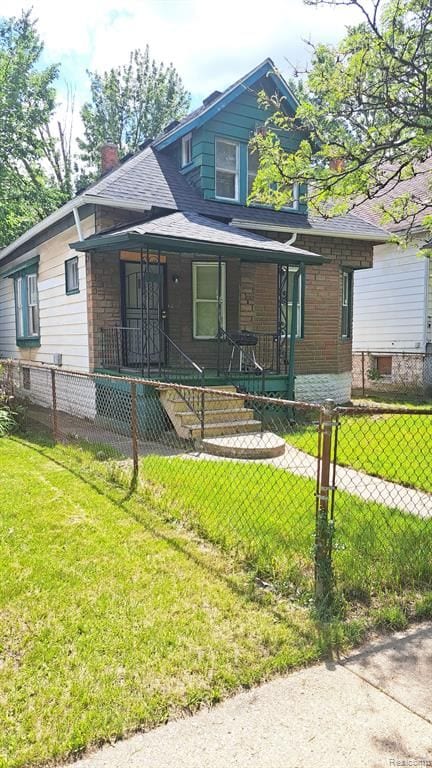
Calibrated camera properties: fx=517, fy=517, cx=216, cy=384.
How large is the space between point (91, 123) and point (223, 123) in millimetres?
24196

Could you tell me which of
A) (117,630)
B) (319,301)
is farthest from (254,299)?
(117,630)

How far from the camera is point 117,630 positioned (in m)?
2.85

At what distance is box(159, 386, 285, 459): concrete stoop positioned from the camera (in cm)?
703

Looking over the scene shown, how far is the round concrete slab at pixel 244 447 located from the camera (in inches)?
275

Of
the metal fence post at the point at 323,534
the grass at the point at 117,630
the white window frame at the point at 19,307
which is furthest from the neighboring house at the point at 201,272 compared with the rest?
the metal fence post at the point at 323,534

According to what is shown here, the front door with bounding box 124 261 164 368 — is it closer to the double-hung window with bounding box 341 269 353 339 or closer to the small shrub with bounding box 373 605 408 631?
the double-hung window with bounding box 341 269 353 339

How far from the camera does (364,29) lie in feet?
18.3

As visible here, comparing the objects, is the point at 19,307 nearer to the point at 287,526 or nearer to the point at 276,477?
the point at 276,477

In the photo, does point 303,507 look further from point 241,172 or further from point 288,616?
point 241,172

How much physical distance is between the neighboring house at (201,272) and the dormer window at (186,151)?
0.19ft

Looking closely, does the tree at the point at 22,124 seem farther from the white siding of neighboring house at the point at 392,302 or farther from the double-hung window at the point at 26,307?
the white siding of neighboring house at the point at 392,302

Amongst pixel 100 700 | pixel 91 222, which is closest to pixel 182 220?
pixel 91 222

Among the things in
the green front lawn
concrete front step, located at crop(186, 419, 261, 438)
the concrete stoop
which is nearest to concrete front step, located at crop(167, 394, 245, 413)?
the concrete stoop

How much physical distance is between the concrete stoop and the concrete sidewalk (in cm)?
445
